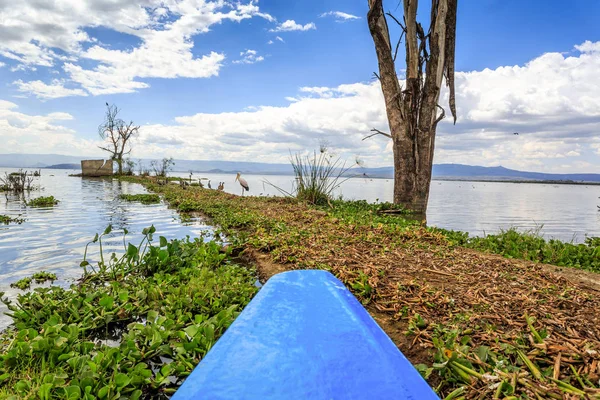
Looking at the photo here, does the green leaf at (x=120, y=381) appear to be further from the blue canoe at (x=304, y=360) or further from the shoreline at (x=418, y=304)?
the blue canoe at (x=304, y=360)

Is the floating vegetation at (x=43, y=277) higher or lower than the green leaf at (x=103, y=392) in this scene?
lower

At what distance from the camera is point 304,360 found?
1.35 m

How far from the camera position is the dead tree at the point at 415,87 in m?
7.97

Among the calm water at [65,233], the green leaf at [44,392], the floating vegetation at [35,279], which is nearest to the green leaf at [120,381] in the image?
the green leaf at [44,392]

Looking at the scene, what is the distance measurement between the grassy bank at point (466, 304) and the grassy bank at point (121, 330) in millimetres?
1053

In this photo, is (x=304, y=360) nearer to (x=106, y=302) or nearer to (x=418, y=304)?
(x=418, y=304)

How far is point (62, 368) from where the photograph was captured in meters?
1.79

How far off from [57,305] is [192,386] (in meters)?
2.04

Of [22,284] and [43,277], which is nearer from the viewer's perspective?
[22,284]

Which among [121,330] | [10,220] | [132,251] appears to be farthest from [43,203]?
[121,330]

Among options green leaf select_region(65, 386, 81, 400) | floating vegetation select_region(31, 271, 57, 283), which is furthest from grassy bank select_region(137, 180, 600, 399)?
floating vegetation select_region(31, 271, 57, 283)

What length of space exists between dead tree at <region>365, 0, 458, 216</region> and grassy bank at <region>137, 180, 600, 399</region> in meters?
3.53

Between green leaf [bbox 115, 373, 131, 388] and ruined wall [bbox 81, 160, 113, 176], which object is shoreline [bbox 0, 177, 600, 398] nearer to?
green leaf [bbox 115, 373, 131, 388]

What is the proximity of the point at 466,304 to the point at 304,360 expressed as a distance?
5.41 ft
